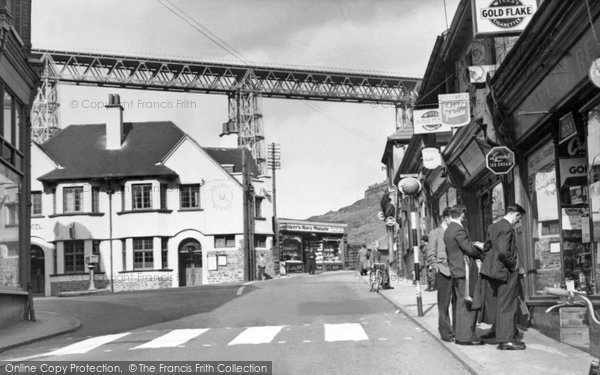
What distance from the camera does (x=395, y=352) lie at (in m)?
9.74

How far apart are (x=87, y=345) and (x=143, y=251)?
33.0 meters

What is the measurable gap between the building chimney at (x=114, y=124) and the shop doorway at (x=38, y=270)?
775 centimetres

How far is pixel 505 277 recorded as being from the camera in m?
9.17

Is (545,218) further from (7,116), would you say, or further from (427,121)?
(7,116)

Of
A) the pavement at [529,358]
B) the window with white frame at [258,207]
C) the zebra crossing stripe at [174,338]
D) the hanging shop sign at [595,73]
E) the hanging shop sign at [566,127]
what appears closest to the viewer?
the hanging shop sign at [595,73]

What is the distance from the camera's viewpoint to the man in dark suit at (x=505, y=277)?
9102mm

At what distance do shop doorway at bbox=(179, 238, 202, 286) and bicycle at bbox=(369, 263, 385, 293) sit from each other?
22.2 meters

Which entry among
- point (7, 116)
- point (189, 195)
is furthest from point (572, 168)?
point (189, 195)

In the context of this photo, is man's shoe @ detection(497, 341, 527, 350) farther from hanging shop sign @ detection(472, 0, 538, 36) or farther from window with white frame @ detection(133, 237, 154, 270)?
window with white frame @ detection(133, 237, 154, 270)

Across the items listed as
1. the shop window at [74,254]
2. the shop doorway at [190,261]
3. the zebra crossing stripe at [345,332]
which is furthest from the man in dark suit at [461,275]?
the shop window at [74,254]

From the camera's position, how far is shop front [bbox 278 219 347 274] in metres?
59.0

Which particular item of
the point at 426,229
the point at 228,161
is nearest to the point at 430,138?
the point at 426,229

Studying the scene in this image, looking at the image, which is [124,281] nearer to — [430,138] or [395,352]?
[430,138]

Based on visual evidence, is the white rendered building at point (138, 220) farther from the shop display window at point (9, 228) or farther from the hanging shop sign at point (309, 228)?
the shop display window at point (9, 228)
